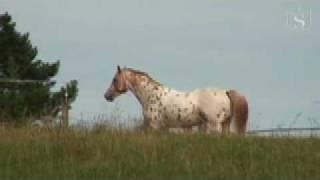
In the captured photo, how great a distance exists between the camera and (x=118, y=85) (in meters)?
19.3

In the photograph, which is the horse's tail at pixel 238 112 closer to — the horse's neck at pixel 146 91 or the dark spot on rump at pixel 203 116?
the dark spot on rump at pixel 203 116

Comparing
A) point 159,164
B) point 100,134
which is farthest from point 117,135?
point 159,164

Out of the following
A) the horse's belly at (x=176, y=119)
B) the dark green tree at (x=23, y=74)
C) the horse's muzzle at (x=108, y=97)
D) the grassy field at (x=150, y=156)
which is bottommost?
the grassy field at (x=150, y=156)

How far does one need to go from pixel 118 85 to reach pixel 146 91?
36.7 inches

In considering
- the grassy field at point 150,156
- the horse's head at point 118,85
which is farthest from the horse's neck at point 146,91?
the grassy field at point 150,156

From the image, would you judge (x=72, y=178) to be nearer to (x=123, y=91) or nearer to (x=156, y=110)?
(x=156, y=110)

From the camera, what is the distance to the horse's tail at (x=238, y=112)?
18344 millimetres

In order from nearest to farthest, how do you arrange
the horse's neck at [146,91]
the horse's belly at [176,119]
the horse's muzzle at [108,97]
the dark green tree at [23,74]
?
the horse's belly at [176,119] < the horse's neck at [146,91] < the horse's muzzle at [108,97] < the dark green tree at [23,74]

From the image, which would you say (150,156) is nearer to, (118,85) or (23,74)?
(118,85)

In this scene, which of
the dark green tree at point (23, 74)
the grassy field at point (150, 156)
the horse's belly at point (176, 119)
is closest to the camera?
the grassy field at point (150, 156)

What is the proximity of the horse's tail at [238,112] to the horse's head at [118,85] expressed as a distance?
2241mm

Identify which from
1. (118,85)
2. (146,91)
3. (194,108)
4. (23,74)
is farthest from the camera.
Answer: (23,74)

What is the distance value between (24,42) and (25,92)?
5.93 m

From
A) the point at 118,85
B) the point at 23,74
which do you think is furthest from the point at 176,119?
the point at 23,74
